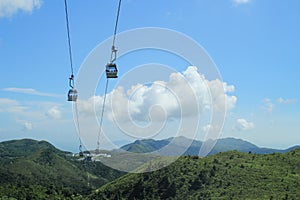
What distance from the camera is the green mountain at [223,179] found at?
72312 millimetres

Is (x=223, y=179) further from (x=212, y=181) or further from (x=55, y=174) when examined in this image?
(x=55, y=174)

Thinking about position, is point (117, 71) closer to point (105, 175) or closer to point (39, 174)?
point (39, 174)

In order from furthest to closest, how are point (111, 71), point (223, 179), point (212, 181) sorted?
point (212, 181) < point (223, 179) < point (111, 71)

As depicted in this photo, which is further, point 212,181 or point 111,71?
point 212,181

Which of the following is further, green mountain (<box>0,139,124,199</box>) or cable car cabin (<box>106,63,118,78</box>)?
green mountain (<box>0,139,124,199</box>)

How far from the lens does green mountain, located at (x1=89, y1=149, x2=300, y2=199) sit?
72312 millimetres

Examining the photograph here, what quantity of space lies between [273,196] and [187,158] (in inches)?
1363

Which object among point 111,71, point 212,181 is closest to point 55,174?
point 212,181

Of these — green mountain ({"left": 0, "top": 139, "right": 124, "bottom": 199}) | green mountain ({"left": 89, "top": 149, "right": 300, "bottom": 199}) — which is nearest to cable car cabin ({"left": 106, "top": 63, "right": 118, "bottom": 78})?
green mountain ({"left": 89, "top": 149, "right": 300, "bottom": 199})

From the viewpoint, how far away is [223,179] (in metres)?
81.2

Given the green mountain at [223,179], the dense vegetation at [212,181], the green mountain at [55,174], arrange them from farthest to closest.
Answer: the green mountain at [55,174], the dense vegetation at [212,181], the green mountain at [223,179]

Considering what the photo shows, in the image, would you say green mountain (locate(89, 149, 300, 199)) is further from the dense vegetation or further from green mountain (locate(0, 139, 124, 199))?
green mountain (locate(0, 139, 124, 199))

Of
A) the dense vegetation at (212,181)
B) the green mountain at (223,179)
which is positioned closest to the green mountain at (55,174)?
the dense vegetation at (212,181)

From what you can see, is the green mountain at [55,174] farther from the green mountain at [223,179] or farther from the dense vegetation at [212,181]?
the green mountain at [223,179]
